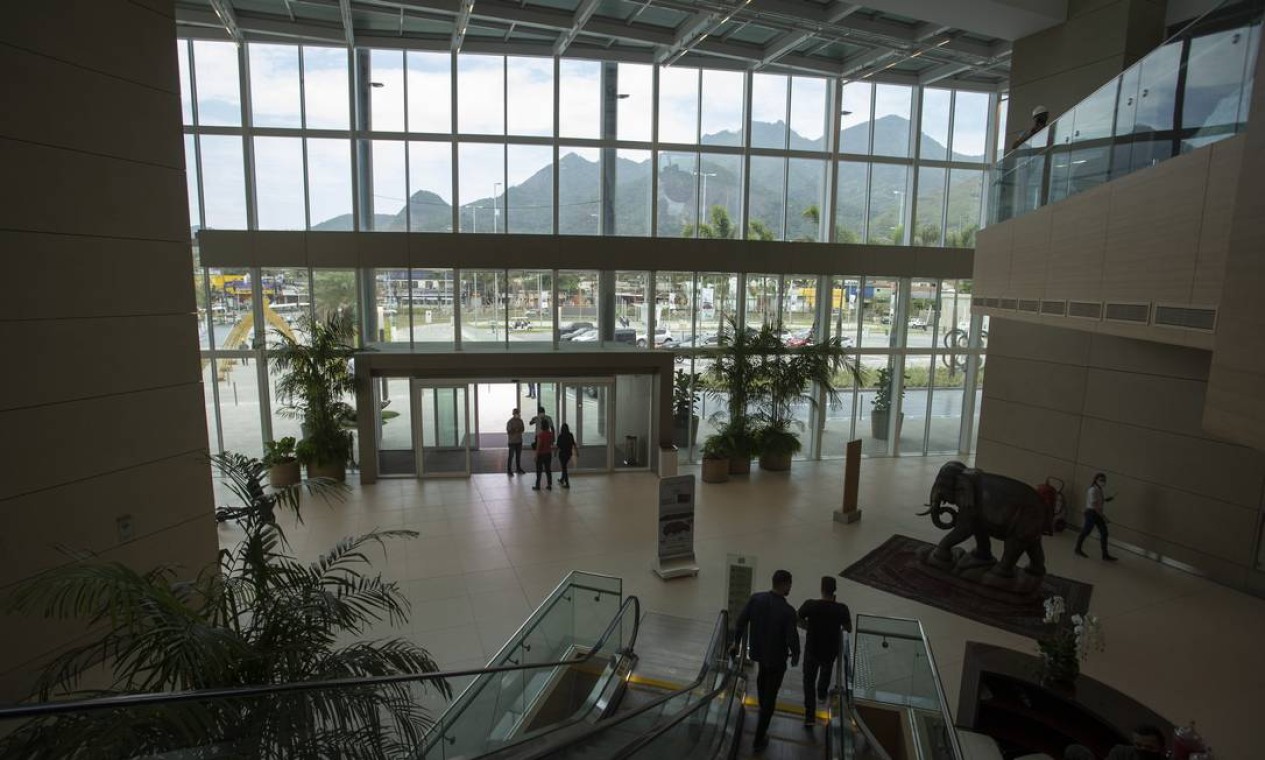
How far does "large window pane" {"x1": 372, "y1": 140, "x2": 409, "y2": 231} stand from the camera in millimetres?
14703

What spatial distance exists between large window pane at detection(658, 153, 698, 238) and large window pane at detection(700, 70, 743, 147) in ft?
2.46

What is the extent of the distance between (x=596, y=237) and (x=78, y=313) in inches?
380

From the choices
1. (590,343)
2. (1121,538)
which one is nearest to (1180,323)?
(1121,538)

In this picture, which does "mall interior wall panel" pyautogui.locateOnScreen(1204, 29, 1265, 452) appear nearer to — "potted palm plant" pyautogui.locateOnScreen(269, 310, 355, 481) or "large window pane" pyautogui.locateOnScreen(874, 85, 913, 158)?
"potted palm plant" pyautogui.locateOnScreen(269, 310, 355, 481)

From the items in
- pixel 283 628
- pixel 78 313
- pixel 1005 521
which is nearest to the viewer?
pixel 283 628

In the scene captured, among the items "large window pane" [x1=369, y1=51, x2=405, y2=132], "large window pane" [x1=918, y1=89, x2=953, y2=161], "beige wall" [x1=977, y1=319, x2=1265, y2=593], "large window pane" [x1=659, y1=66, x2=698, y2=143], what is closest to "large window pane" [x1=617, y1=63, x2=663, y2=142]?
"large window pane" [x1=659, y1=66, x2=698, y2=143]

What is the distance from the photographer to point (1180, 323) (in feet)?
20.6

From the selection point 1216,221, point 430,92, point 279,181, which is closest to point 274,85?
point 279,181

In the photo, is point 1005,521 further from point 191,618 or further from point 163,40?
point 163,40

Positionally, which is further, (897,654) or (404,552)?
(404,552)

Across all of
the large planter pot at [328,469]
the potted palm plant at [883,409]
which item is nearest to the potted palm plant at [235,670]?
the large planter pot at [328,469]

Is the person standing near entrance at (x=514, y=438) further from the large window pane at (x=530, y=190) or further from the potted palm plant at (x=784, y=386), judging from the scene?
the potted palm plant at (x=784, y=386)

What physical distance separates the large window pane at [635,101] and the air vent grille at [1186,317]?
36.9 ft

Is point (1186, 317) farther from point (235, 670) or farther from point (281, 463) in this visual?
point (281, 463)
